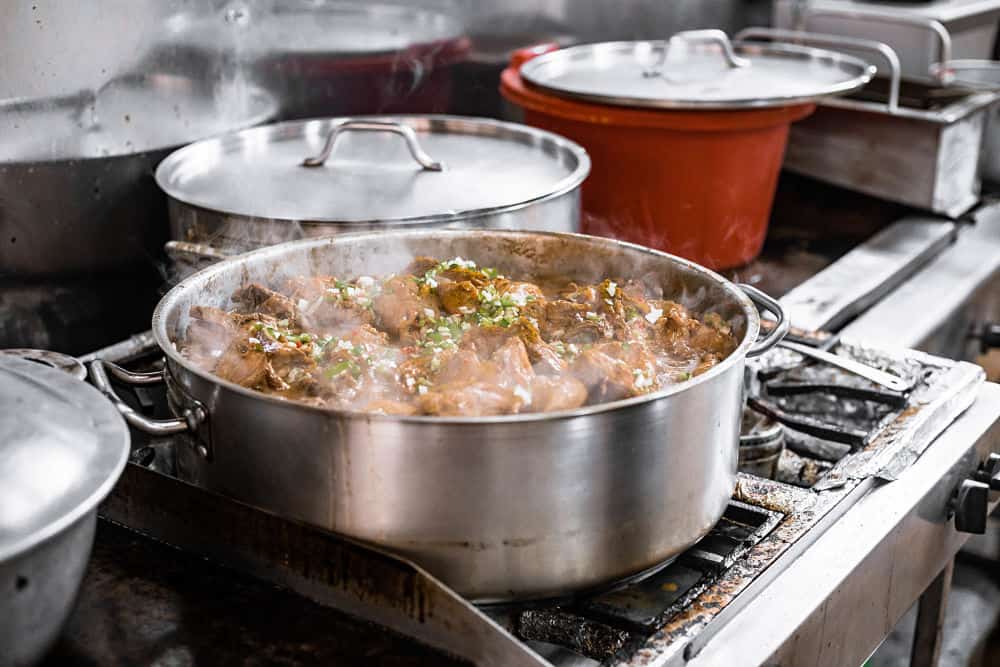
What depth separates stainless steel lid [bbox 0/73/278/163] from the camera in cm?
185

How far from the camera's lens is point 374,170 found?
6.46 ft

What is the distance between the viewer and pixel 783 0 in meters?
3.65

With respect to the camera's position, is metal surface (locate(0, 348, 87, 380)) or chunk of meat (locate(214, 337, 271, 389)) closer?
metal surface (locate(0, 348, 87, 380))

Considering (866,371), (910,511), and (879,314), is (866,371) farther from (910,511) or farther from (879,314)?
(879,314)

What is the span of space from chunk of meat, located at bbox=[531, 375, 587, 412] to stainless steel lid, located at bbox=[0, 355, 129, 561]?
457 millimetres

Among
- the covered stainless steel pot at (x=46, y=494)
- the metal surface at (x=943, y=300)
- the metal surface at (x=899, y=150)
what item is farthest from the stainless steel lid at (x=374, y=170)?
the metal surface at (x=899, y=150)

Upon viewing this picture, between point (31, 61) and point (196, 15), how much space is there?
0.37 m

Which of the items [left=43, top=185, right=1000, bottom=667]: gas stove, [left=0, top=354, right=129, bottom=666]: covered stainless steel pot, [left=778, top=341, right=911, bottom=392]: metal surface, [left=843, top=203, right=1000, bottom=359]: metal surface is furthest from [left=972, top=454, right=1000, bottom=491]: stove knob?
[left=0, top=354, right=129, bottom=666]: covered stainless steel pot

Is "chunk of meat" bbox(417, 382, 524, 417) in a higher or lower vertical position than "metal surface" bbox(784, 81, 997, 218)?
higher

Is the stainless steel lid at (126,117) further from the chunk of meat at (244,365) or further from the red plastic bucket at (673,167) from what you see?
the chunk of meat at (244,365)

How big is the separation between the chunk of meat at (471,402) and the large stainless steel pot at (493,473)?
12cm

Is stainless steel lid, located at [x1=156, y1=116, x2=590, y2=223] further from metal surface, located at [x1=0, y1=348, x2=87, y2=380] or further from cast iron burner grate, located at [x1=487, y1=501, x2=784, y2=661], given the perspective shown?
cast iron burner grate, located at [x1=487, y1=501, x2=784, y2=661]

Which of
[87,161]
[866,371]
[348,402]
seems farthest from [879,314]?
[87,161]

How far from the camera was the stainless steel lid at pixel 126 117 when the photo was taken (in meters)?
1.85
